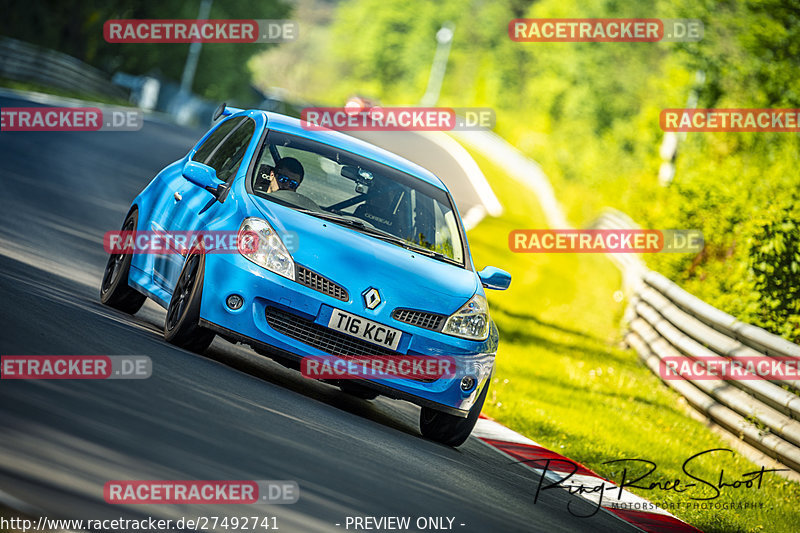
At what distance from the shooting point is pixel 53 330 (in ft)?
24.0

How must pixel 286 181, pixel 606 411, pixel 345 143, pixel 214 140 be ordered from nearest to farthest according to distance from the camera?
1. pixel 286 181
2. pixel 345 143
3. pixel 214 140
4. pixel 606 411

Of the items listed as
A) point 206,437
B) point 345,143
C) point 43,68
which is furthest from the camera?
point 43,68

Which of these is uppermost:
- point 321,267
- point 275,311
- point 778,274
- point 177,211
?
point 778,274

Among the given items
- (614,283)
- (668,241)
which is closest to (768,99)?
(614,283)

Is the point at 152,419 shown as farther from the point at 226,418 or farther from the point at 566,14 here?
the point at 566,14

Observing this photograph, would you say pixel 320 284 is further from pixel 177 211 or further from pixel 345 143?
pixel 345 143

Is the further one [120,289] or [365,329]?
[120,289]

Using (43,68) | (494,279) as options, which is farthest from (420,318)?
(43,68)

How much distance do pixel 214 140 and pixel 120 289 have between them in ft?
4.97

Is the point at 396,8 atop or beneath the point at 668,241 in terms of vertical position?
atop

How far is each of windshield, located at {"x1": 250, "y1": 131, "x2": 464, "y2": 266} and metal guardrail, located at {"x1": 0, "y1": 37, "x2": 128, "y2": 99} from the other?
26939 millimetres

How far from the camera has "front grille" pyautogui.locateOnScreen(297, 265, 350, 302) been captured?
7672 mm

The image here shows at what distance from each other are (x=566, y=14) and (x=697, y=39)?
2104 inches

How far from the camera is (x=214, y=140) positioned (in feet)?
32.7
